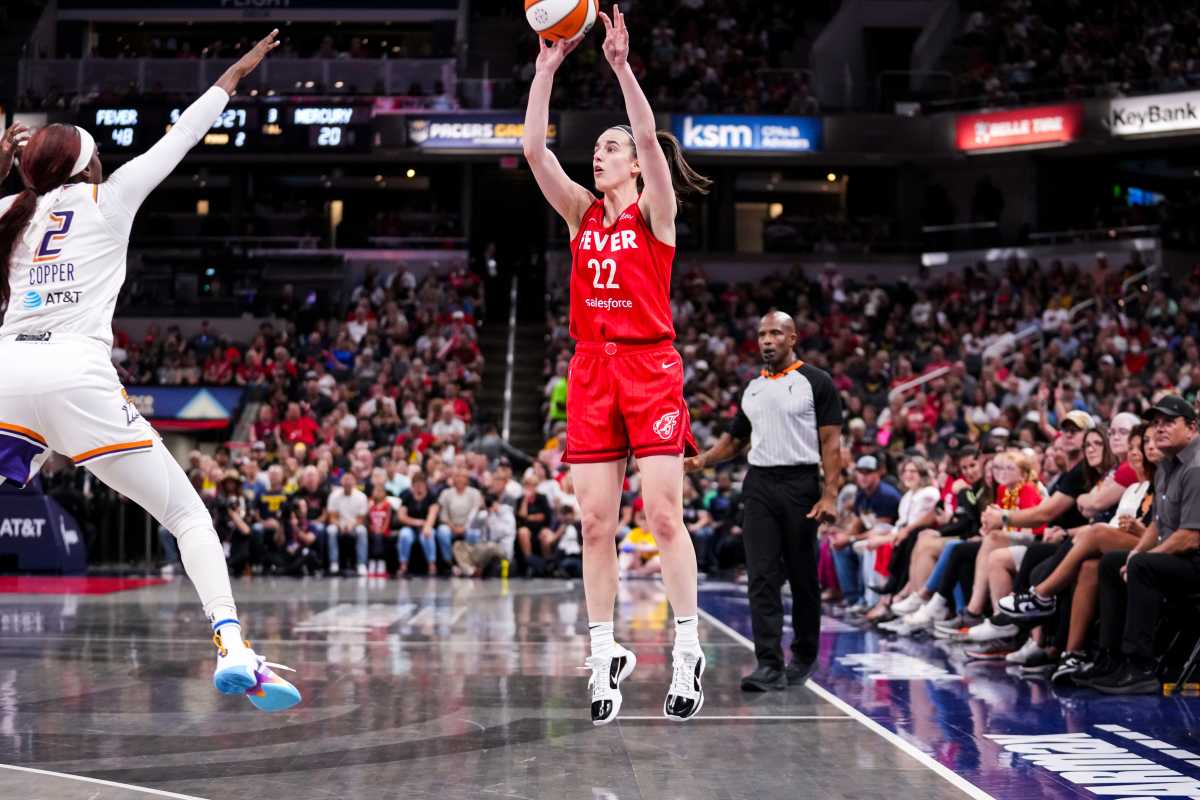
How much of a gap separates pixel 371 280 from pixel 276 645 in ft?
61.7

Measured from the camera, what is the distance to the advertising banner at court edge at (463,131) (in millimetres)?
26297

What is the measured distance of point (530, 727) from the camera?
223 inches

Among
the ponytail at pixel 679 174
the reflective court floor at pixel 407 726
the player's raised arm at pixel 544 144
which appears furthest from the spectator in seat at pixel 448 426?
the player's raised arm at pixel 544 144

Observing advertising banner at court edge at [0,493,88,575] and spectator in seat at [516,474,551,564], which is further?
spectator in seat at [516,474,551,564]

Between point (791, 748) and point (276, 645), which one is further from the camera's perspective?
point (276, 645)

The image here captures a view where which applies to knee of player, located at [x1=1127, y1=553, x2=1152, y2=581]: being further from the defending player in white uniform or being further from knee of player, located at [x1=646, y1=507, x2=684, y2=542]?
the defending player in white uniform

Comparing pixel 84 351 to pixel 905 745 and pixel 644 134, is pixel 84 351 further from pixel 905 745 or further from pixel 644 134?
pixel 905 745

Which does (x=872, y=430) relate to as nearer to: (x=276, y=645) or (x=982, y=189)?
(x=276, y=645)

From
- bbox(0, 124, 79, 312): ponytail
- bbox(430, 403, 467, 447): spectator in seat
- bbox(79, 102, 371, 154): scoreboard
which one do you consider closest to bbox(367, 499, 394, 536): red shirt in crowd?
bbox(430, 403, 467, 447): spectator in seat

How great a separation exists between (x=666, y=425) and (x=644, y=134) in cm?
109

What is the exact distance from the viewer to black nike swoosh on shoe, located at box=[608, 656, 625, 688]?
512cm

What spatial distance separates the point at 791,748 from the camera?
5.27 meters

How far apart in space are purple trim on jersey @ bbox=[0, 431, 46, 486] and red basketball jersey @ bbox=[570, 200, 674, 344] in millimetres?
2028

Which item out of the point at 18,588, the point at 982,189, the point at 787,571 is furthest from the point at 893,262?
the point at 787,571
